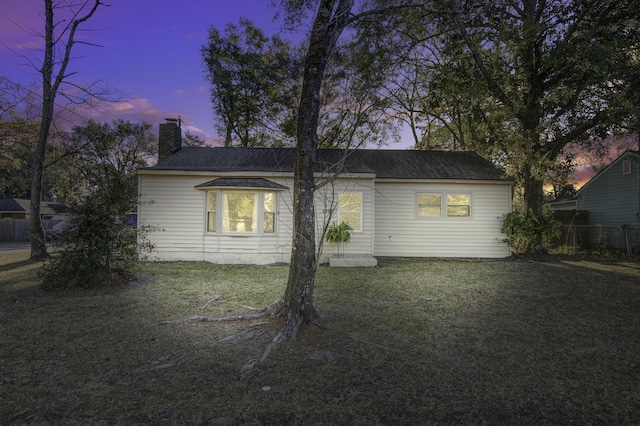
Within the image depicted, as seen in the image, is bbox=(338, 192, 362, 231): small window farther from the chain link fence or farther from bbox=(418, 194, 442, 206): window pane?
the chain link fence

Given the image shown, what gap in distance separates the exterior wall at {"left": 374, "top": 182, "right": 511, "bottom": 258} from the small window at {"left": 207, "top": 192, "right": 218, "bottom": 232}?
5715 millimetres

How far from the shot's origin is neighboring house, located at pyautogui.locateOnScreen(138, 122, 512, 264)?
12.3 meters

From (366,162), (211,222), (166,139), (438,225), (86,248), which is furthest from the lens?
(366,162)

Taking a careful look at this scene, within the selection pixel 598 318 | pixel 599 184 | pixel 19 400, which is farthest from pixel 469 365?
pixel 599 184

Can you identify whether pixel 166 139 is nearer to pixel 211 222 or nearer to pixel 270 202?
pixel 211 222

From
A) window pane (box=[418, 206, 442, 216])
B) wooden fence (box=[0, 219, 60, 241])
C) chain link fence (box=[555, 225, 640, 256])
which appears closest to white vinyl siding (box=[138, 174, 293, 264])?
window pane (box=[418, 206, 442, 216])

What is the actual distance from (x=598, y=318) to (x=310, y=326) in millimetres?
4689

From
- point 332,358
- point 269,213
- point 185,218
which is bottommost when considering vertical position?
point 332,358

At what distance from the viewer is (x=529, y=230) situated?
44.8ft

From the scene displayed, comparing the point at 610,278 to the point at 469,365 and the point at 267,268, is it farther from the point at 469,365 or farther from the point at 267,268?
the point at 267,268

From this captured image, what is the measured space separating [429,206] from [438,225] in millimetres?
770

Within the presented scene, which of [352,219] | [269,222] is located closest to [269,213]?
[269,222]

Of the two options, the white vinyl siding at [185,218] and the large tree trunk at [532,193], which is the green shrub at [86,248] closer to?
the white vinyl siding at [185,218]

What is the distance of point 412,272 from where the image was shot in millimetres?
10648
